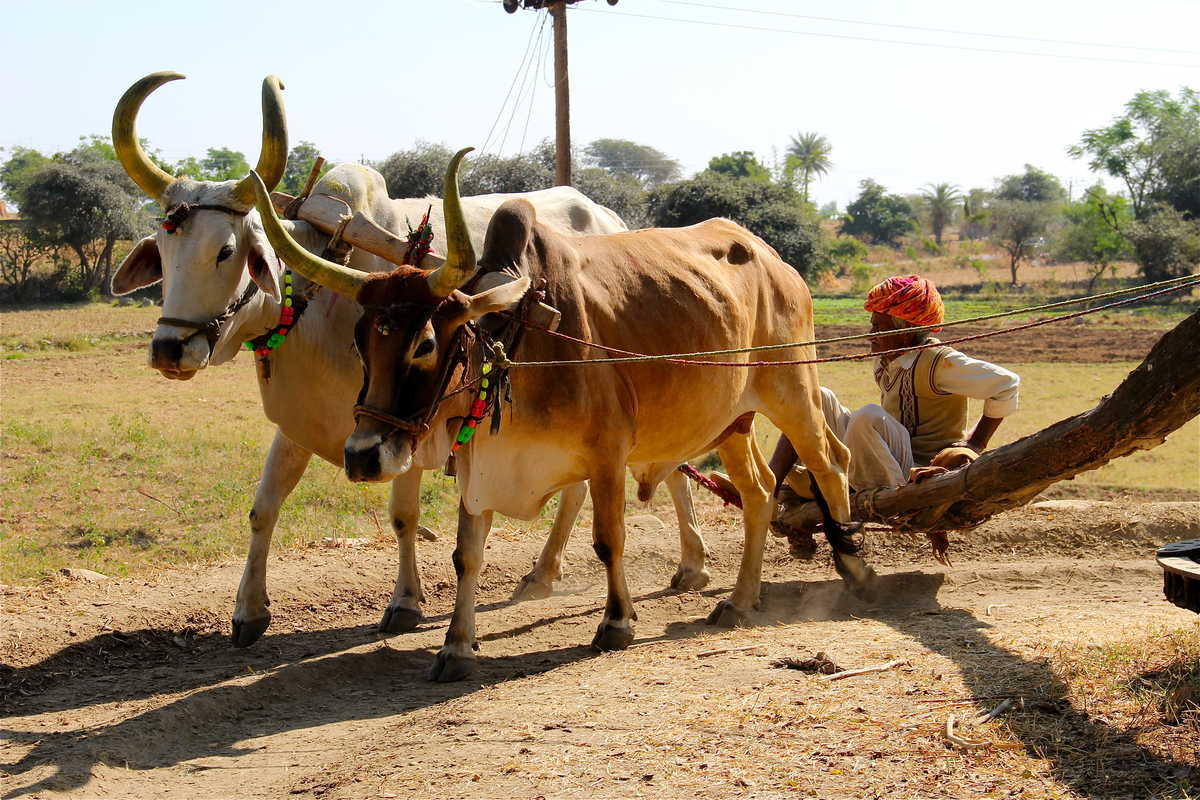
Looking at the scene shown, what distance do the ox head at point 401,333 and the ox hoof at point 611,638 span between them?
1489 millimetres

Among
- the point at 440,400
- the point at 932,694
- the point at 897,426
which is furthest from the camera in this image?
the point at 897,426

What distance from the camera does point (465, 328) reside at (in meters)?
4.72

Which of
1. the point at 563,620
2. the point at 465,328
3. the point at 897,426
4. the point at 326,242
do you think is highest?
the point at 326,242

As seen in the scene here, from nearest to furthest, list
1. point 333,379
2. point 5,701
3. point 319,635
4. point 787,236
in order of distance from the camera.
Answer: point 5,701 < point 333,379 < point 319,635 < point 787,236

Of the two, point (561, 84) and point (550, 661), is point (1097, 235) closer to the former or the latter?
point (561, 84)

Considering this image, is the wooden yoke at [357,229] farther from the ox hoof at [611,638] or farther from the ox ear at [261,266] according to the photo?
the ox hoof at [611,638]

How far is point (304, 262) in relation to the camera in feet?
15.1

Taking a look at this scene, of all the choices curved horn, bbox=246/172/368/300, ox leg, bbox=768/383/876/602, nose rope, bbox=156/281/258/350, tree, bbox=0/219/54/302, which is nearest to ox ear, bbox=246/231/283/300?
nose rope, bbox=156/281/258/350

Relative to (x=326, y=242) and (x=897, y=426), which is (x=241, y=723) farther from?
(x=897, y=426)

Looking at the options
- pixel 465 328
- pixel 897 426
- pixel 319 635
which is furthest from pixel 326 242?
pixel 897 426

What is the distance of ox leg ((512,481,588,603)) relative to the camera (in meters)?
6.75

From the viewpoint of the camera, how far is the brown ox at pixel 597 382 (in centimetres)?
446

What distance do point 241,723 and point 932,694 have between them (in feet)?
8.86

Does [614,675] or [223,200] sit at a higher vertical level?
[223,200]
